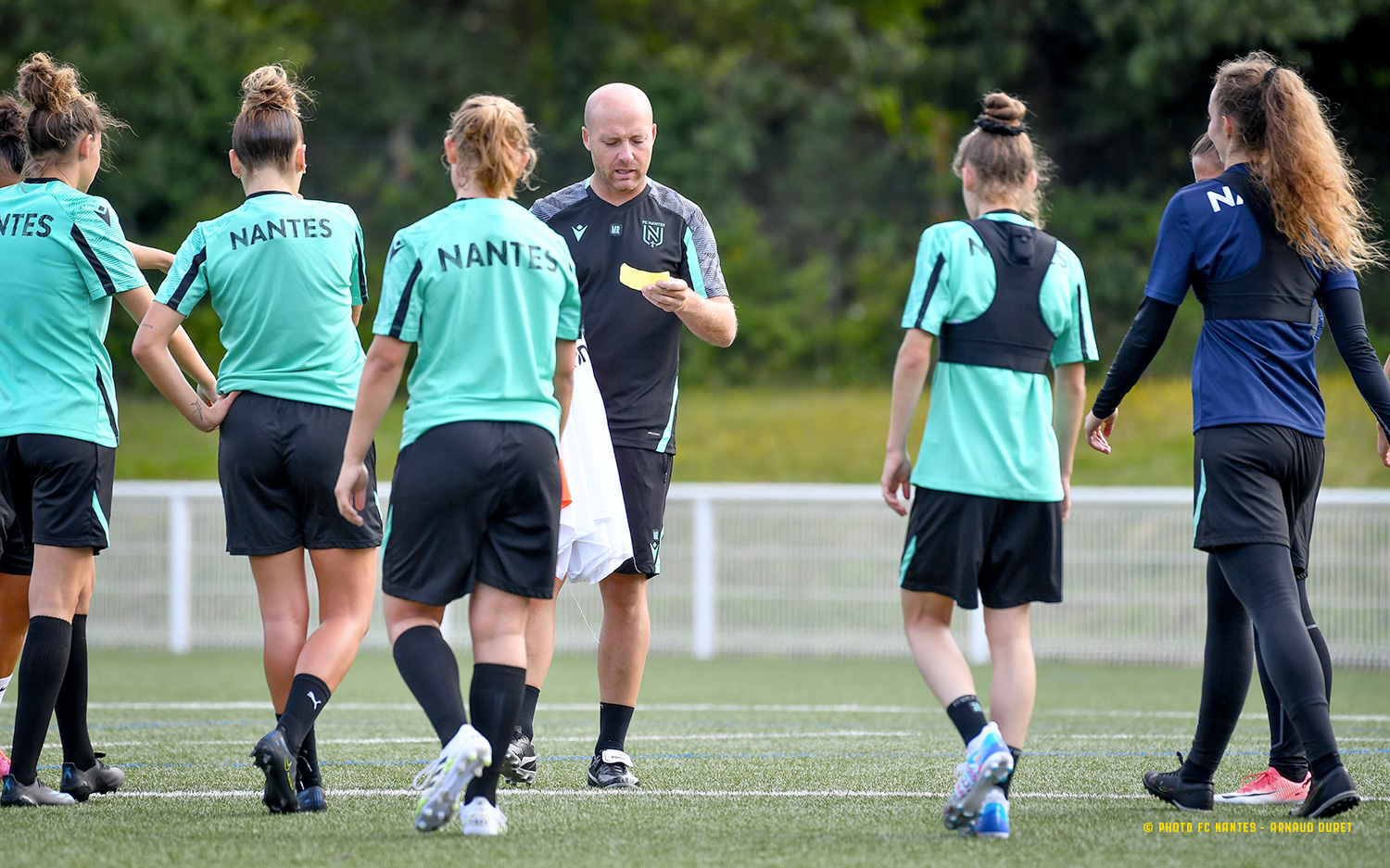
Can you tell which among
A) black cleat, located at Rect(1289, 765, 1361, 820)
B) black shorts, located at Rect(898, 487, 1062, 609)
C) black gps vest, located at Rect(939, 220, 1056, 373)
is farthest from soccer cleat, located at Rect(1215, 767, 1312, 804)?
black gps vest, located at Rect(939, 220, 1056, 373)

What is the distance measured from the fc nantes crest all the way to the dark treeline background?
47.3 ft

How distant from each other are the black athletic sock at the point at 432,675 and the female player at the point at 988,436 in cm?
121

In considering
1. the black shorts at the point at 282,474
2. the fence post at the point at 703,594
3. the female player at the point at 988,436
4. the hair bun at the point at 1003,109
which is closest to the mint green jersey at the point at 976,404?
the female player at the point at 988,436

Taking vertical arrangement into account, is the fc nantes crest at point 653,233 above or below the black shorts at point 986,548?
above

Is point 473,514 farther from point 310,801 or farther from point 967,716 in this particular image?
point 967,716

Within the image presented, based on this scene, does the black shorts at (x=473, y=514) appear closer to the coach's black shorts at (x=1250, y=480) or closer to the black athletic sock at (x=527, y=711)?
the black athletic sock at (x=527, y=711)

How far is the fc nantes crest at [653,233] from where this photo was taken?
479cm

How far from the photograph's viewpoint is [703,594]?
36.0ft

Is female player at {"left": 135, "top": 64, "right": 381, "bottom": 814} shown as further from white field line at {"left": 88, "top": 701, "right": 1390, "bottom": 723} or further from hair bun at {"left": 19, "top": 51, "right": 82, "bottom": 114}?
white field line at {"left": 88, "top": 701, "right": 1390, "bottom": 723}

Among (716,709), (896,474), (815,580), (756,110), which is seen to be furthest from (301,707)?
(756,110)

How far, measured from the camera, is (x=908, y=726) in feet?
20.8

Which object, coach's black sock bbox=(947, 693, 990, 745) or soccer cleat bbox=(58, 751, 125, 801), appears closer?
coach's black sock bbox=(947, 693, 990, 745)

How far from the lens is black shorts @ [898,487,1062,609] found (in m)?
3.62

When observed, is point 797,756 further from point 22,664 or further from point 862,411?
point 862,411
